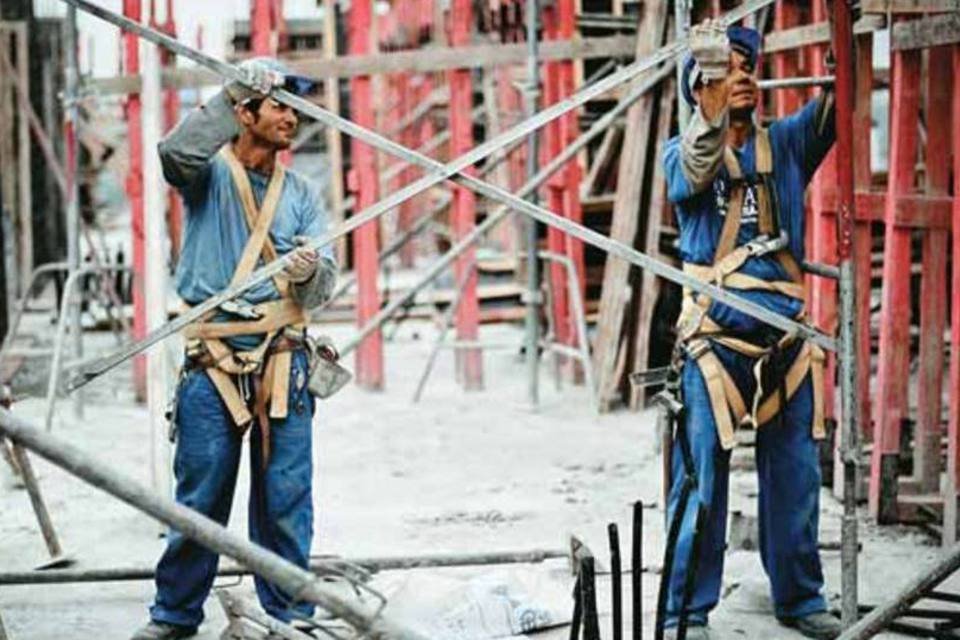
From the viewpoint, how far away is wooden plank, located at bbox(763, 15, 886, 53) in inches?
342

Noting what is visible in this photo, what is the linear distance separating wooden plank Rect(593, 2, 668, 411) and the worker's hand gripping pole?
5933mm

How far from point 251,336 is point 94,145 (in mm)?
19162

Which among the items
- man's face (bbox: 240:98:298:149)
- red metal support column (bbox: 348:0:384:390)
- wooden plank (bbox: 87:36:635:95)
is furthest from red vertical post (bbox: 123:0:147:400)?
man's face (bbox: 240:98:298:149)

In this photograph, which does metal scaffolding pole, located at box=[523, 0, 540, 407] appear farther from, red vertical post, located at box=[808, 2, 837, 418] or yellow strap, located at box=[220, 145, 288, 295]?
yellow strap, located at box=[220, 145, 288, 295]

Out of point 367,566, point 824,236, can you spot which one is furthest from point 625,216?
point 367,566

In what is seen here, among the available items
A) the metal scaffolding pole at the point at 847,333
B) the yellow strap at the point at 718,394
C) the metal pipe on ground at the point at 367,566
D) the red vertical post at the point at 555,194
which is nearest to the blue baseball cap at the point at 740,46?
the metal scaffolding pole at the point at 847,333

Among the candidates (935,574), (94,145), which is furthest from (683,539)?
(94,145)

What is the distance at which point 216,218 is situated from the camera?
22.0 ft

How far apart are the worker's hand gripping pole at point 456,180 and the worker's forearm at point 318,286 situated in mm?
270

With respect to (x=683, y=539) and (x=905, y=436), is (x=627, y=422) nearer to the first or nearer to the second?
(x=905, y=436)

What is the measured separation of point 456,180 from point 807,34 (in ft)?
12.3

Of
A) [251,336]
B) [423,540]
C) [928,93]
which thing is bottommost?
[423,540]

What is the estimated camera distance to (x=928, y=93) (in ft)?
28.5

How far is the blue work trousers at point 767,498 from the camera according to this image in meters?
6.57
